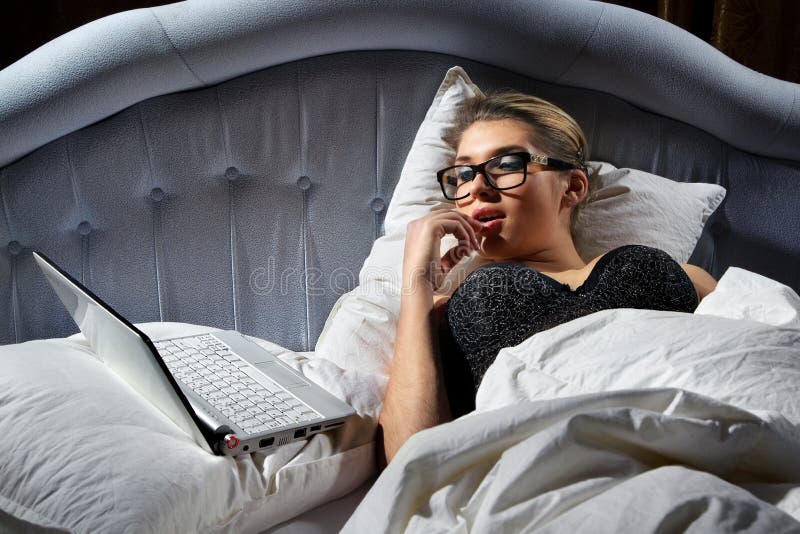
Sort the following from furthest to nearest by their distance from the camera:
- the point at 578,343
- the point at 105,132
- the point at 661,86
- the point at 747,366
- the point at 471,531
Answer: the point at 661,86 < the point at 105,132 < the point at 578,343 < the point at 747,366 < the point at 471,531

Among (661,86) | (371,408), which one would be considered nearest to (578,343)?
(371,408)

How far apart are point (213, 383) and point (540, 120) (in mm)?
775

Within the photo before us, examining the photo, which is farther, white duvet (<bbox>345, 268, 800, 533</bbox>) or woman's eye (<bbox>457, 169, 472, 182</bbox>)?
woman's eye (<bbox>457, 169, 472, 182</bbox>)

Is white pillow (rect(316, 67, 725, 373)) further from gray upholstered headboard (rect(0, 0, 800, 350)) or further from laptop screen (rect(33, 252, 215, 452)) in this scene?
laptop screen (rect(33, 252, 215, 452))

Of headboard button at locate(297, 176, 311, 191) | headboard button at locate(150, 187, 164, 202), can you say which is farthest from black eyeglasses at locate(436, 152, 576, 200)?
headboard button at locate(150, 187, 164, 202)

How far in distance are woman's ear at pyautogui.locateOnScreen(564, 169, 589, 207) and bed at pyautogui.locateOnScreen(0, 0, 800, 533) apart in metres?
0.10

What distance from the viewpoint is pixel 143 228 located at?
4.70ft

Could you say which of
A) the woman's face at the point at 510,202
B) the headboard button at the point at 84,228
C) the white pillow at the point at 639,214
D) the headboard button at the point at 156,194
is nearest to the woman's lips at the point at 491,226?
the woman's face at the point at 510,202

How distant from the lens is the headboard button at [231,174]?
4.88 ft

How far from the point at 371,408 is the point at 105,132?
0.79 metres

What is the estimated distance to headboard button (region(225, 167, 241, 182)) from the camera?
149 centimetres

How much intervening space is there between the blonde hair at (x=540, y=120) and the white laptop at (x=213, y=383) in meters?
0.62

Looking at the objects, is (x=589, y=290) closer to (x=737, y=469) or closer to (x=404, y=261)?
(x=404, y=261)

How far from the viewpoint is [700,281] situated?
1.32 metres
